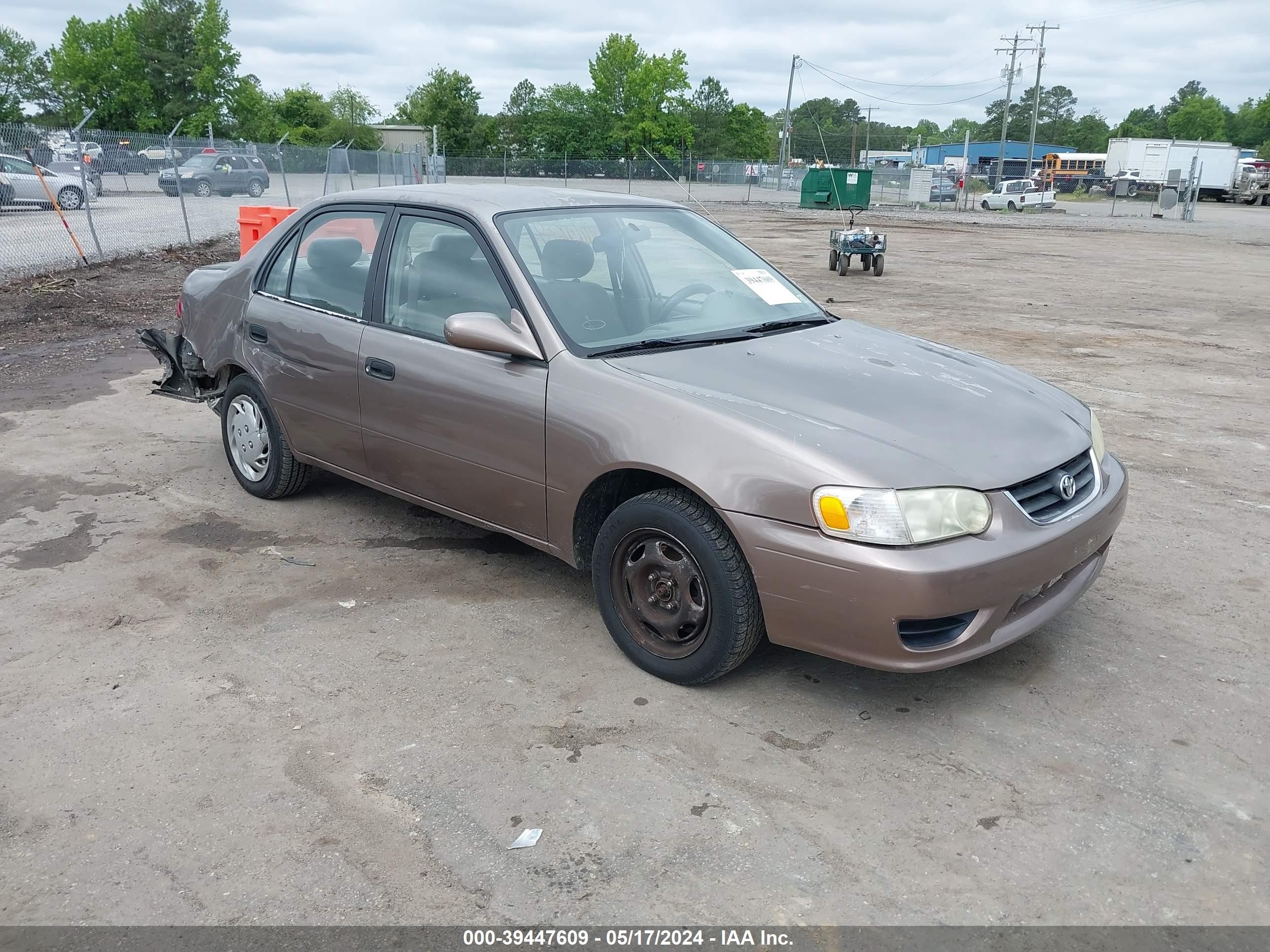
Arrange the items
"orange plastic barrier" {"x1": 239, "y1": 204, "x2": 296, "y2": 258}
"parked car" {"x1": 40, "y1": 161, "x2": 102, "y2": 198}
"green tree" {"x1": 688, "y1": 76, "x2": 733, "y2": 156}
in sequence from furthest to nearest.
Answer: "green tree" {"x1": 688, "y1": 76, "x2": 733, "y2": 156} → "parked car" {"x1": 40, "y1": 161, "x2": 102, "y2": 198} → "orange plastic barrier" {"x1": 239, "y1": 204, "x2": 296, "y2": 258}

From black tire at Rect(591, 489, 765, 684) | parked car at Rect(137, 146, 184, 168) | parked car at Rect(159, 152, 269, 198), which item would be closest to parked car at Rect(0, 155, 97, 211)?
parked car at Rect(137, 146, 184, 168)

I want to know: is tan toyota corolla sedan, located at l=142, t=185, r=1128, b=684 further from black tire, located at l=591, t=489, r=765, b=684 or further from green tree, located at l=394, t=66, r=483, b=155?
green tree, located at l=394, t=66, r=483, b=155

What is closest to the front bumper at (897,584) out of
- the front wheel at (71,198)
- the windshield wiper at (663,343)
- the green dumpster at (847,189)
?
the windshield wiper at (663,343)

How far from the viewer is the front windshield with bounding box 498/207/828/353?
4008 millimetres

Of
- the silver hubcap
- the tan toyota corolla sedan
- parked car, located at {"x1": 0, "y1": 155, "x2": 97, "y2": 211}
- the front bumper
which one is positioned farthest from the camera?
parked car, located at {"x1": 0, "y1": 155, "x2": 97, "y2": 211}

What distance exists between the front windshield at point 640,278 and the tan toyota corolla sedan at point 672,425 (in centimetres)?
1

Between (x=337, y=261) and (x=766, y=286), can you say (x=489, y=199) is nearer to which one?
(x=337, y=261)

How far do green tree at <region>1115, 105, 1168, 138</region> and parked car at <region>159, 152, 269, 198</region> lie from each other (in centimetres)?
13036

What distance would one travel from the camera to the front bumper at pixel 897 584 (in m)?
3.03

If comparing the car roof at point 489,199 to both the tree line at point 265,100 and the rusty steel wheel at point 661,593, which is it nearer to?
the rusty steel wheel at point 661,593

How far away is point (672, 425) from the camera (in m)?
3.42

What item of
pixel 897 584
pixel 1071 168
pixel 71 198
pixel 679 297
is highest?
pixel 1071 168

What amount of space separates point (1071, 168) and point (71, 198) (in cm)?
8080

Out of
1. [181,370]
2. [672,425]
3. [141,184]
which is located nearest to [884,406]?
[672,425]
